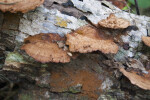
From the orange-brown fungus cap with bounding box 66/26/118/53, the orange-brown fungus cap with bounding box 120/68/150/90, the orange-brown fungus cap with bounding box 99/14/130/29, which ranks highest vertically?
the orange-brown fungus cap with bounding box 99/14/130/29

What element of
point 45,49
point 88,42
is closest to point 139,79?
point 88,42

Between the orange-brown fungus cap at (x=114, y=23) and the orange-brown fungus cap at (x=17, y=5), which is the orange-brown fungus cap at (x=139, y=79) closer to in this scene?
the orange-brown fungus cap at (x=114, y=23)

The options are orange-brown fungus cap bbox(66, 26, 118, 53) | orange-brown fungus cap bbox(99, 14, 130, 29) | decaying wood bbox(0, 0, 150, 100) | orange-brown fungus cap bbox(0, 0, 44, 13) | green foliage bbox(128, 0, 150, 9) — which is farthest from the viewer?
green foliage bbox(128, 0, 150, 9)

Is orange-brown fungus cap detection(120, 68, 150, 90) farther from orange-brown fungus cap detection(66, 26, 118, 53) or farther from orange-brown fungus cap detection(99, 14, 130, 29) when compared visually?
orange-brown fungus cap detection(99, 14, 130, 29)

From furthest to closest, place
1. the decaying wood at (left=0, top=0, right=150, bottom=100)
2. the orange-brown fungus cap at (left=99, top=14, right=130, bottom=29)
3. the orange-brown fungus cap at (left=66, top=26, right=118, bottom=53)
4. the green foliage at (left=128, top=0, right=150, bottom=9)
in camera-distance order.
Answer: the green foliage at (left=128, top=0, right=150, bottom=9) → the orange-brown fungus cap at (left=99, top=14, right=130, bottom=29) → the decaying wood at (left=0, top=0, right=150, bottom=100) → the orange-brown fungus cap at (left=66, top=26, right=118, bottom=53)

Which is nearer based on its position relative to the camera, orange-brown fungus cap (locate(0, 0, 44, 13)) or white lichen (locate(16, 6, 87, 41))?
orange-brown fungus cap (locate(0, 0, 44, 13))

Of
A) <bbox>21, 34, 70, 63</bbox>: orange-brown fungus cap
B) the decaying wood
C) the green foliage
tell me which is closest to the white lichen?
the decaying wood

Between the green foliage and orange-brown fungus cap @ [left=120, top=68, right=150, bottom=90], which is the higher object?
the green foliage

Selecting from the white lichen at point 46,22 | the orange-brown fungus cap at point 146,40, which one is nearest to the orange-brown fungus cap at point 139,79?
the orange-brown fungus cap at point 146,40
